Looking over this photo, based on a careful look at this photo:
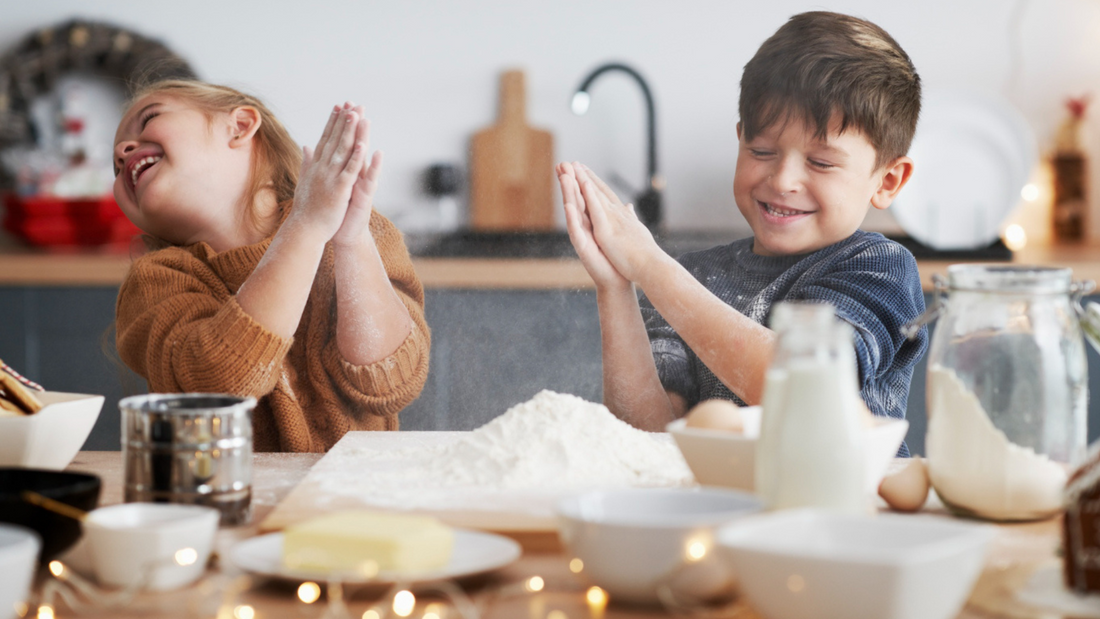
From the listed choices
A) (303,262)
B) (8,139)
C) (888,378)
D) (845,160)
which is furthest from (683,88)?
(8,139)

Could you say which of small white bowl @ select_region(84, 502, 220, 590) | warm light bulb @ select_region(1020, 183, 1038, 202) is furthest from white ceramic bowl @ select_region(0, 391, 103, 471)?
warm light bulb @ select_region(1020, 183, 1038, 202)

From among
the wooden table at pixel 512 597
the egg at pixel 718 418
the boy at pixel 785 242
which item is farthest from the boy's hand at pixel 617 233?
the wooden table at pixel 512 597

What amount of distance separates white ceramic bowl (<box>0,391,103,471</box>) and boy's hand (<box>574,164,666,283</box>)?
673 mm

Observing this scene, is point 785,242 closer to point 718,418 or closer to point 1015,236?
point 718,418

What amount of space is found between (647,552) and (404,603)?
14 cm

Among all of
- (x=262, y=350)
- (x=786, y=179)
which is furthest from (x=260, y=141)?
(x=786, y=179)

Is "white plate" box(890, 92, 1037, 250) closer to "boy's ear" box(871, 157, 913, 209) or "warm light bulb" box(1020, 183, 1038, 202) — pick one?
"warm light bulb" box(1020, 183, 1038, 202)

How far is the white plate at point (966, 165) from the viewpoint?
2.13m

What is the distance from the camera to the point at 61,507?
0.62m

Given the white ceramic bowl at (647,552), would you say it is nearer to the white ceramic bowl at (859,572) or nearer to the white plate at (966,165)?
the white ceramic bowl at (859,572)

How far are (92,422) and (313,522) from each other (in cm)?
37

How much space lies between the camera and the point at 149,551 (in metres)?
0.59

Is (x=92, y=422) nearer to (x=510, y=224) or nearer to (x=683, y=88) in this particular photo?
(x=510, y=224)

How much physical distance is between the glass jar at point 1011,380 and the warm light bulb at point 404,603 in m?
0.41
